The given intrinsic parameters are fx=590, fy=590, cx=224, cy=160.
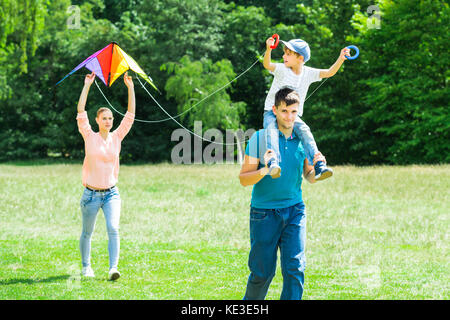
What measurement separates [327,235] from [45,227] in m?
5.39

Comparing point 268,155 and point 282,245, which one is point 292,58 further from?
point 282,245

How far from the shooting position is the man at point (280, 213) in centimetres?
477

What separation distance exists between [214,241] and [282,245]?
5120 mm

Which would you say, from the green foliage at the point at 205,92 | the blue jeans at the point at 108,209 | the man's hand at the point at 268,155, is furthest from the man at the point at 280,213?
the green foliage at the point at 205,92

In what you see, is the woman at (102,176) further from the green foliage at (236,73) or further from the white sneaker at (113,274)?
the green foliage at (236,73)

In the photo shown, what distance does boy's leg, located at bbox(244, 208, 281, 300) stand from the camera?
477 cm

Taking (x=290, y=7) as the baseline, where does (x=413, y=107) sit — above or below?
below

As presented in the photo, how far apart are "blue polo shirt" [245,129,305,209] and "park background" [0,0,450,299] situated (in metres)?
2.01

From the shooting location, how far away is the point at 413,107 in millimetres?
26656

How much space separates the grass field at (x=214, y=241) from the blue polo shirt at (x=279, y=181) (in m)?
1.94

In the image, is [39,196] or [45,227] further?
[39,196]
